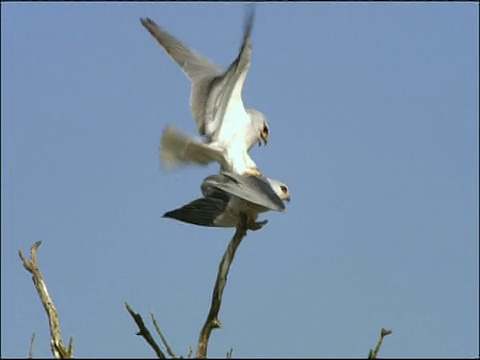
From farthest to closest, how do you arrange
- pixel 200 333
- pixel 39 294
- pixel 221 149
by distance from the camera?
pixel 221 149 < pixel 39 294 < pixel 200 333

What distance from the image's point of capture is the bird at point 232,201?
385 cm

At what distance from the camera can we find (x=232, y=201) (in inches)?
156

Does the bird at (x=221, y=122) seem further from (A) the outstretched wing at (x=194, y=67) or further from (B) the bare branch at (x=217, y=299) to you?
(B) the bare branch at (x=217, y=299)

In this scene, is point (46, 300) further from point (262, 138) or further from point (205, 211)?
point (262, 138)

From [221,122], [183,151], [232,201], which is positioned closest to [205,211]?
[232,201]

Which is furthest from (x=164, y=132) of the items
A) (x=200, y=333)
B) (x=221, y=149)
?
(x=200, y=333)

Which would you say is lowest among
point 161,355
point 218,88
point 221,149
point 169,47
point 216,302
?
point 161,355

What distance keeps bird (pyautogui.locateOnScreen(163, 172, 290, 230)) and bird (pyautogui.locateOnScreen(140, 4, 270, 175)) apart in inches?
7.6

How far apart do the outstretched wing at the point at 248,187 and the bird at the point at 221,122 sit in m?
0.13

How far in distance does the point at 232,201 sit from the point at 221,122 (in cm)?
66

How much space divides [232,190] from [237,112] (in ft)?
2.37

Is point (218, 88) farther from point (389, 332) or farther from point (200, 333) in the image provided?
point (389, 332)

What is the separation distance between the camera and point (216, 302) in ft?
11.7

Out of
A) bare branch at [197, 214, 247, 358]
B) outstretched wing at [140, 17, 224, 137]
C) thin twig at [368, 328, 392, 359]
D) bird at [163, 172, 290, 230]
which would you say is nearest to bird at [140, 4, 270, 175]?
outstretched wing at [140, 17, 224, 137]
